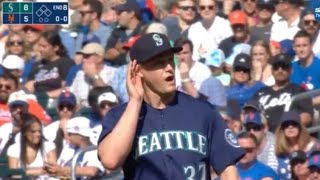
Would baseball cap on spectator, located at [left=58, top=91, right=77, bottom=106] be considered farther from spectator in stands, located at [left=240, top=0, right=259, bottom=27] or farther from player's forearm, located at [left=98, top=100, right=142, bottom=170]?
player's forearm, located at [left=98, top=100, right=142, bottom=170]

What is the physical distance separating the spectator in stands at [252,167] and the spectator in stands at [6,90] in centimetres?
320

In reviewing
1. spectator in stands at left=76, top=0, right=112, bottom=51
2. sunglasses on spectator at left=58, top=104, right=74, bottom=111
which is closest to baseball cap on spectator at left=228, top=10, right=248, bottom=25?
spectator in stands at left=76, top=0, right=112, bottom=51

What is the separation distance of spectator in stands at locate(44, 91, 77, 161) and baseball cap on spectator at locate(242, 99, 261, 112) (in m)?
1.70

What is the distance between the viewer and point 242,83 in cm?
1156

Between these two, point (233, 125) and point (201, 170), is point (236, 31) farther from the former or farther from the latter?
point (201, 170)

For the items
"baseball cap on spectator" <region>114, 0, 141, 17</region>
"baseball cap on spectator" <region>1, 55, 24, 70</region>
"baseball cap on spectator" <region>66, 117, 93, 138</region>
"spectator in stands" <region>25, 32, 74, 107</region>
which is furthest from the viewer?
"baseball cap on spectator" <region>114, 0, 141, 17</region>

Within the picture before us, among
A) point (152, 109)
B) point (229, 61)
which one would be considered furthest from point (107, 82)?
point (152, 109)

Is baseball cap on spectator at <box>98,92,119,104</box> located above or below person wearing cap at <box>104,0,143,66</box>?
below

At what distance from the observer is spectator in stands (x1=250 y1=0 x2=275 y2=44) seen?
12547 mm

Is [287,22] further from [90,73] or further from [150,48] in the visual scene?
[150,48]

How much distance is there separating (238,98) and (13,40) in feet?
10.8

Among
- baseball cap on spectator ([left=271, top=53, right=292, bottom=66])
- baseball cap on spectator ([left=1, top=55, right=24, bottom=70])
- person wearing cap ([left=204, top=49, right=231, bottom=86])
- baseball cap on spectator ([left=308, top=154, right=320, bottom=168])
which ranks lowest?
baseball cap on spectator ([left=308, top=154, right=320, bottom=168])

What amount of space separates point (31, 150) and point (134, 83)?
5.81 m

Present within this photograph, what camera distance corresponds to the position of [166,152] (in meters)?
5.31
